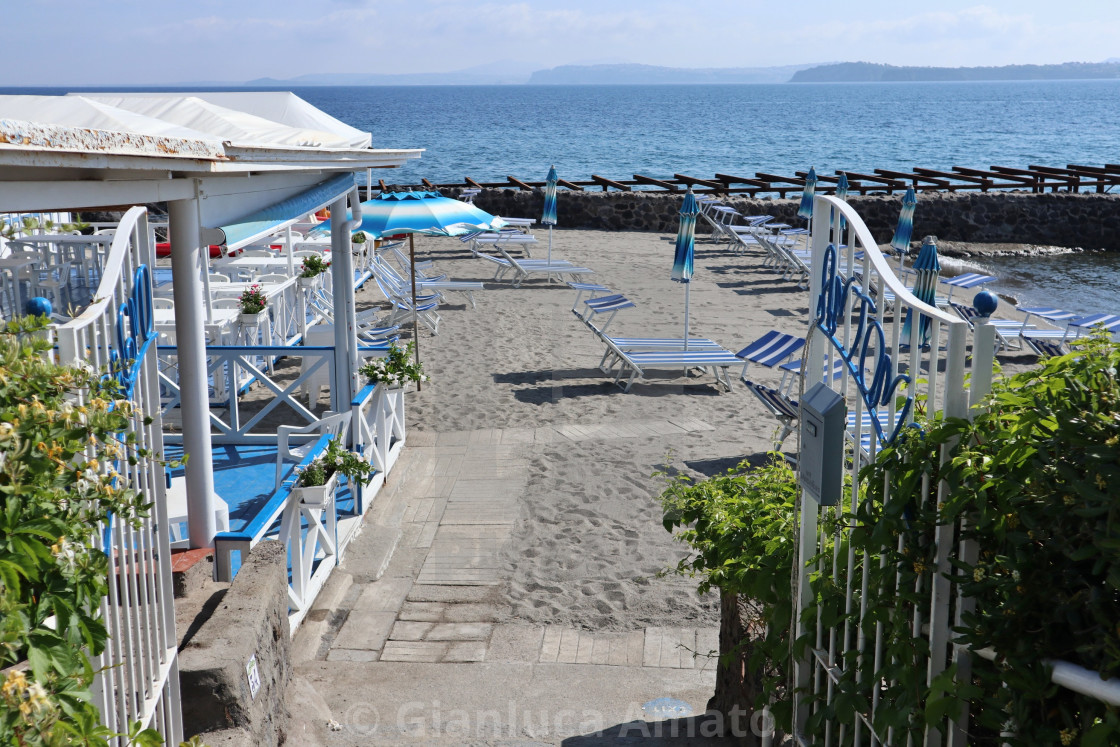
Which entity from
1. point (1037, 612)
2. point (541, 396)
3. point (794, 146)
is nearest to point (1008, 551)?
point (1037, 612)

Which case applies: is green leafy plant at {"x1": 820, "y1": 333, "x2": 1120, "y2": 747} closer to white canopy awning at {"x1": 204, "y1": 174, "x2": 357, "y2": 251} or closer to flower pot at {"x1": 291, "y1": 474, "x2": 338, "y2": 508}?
flower pot at {"x1": 291, "y1": 474, "x2": 338, "y2": 508}

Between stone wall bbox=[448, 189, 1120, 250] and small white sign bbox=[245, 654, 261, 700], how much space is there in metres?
19.4

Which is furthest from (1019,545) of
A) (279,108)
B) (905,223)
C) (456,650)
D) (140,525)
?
(905,223)

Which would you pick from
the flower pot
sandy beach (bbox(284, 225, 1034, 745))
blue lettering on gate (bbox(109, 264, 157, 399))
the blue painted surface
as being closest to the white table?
Result: the blue painted surface

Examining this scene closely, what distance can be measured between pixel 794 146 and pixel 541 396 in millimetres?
73601

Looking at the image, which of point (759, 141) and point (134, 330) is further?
point (759, 141)

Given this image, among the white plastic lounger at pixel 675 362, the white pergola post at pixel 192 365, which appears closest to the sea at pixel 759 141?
the white plastic lounger at pixel 675 362

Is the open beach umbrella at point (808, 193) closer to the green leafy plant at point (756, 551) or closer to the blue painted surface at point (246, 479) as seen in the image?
the blue painted surface at point (246, 479)

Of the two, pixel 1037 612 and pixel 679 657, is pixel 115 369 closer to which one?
pixel 1037 612

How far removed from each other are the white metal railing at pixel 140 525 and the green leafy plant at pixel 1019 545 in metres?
1.71

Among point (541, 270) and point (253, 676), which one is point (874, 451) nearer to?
point (253, 676)

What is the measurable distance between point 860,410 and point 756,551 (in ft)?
3.59

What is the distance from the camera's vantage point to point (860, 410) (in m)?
2.21

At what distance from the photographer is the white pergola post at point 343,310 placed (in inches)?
285
